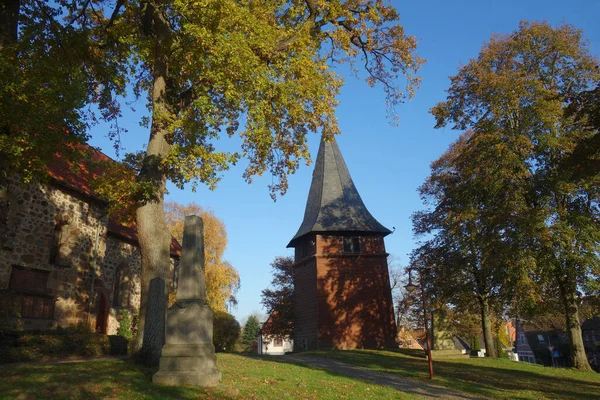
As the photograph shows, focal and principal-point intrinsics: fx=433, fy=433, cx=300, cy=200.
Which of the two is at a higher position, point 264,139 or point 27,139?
point 264,139

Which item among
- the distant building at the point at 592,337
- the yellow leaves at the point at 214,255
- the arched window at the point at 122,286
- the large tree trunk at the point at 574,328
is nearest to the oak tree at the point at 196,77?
the arched window at the point at 122,286

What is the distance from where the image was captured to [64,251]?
16.6 meters

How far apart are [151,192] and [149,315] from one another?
2941mm

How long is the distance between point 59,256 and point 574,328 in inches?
905

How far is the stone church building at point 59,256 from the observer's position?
14328 mm

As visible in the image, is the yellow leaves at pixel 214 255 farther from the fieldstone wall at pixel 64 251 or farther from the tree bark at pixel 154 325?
the tree bark at pixel 154 325

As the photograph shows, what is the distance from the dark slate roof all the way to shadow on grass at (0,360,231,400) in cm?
2372

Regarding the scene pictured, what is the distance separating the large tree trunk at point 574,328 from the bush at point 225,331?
1728cm

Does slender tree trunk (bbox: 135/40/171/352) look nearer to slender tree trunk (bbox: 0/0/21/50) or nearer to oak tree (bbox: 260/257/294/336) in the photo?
slender tree trunk (bbox: 0/0/21/50)

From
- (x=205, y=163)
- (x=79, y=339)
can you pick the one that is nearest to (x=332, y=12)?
(x=205, y=163)

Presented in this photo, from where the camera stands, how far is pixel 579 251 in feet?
61.5

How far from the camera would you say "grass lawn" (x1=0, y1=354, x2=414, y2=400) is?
697 centimetres

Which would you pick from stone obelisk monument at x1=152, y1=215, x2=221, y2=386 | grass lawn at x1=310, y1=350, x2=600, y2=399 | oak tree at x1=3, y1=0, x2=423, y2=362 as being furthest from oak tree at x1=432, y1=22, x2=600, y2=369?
stone obelisk monument at x1=152, y1=215, x2=221, y2=386

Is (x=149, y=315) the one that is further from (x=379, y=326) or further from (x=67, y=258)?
(x=379, y=326)
